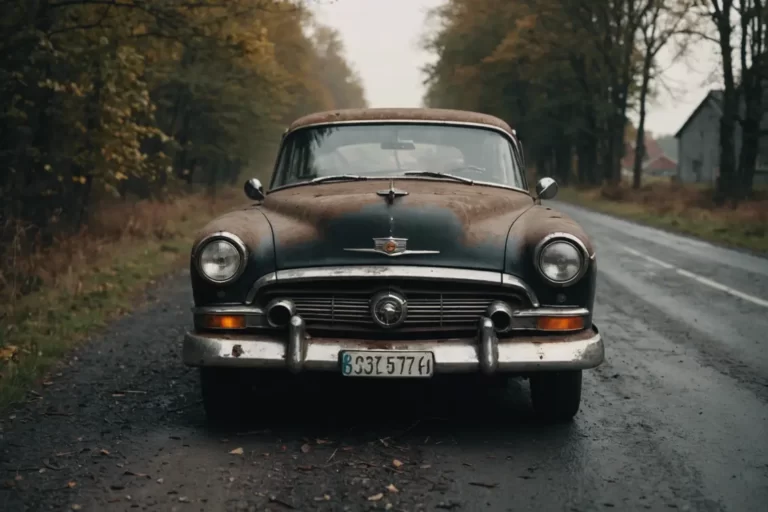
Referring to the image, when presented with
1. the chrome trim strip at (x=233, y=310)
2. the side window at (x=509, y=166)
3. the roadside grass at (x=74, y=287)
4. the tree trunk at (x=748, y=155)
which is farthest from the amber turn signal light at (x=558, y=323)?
the tree trunk at (x=748, y=155)

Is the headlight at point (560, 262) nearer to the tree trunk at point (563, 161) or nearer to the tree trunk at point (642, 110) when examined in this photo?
the tree trunk at point (642, 110)

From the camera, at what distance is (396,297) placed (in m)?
4.51

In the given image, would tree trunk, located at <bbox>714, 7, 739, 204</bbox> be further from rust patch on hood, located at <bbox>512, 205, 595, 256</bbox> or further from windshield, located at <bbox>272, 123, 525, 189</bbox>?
rust patch on hood, located at <bbox>512, 205, 595, 256</bbox>

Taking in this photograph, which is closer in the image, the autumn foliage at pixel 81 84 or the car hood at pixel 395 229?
the car hood at pixel 395 229

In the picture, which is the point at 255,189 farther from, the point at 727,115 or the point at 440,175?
the point at 727,115

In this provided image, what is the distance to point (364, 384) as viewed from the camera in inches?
227

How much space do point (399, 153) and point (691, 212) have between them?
19732 mm

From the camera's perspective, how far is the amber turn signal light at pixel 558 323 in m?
4.57

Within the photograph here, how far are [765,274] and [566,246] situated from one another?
8.43 metres

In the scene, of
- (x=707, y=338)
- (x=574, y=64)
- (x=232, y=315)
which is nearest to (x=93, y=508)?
(x=232, y=315)

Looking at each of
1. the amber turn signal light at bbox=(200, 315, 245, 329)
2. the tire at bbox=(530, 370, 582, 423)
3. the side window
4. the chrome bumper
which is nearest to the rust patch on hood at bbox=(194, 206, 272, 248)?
the amber turn signal light at bbox=(200, 315, 245, 329)

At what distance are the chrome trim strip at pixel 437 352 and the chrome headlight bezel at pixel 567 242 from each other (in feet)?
0.91

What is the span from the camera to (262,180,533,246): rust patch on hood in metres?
4.76

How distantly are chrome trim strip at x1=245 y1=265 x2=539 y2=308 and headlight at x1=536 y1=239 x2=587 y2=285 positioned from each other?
5.0 inches
